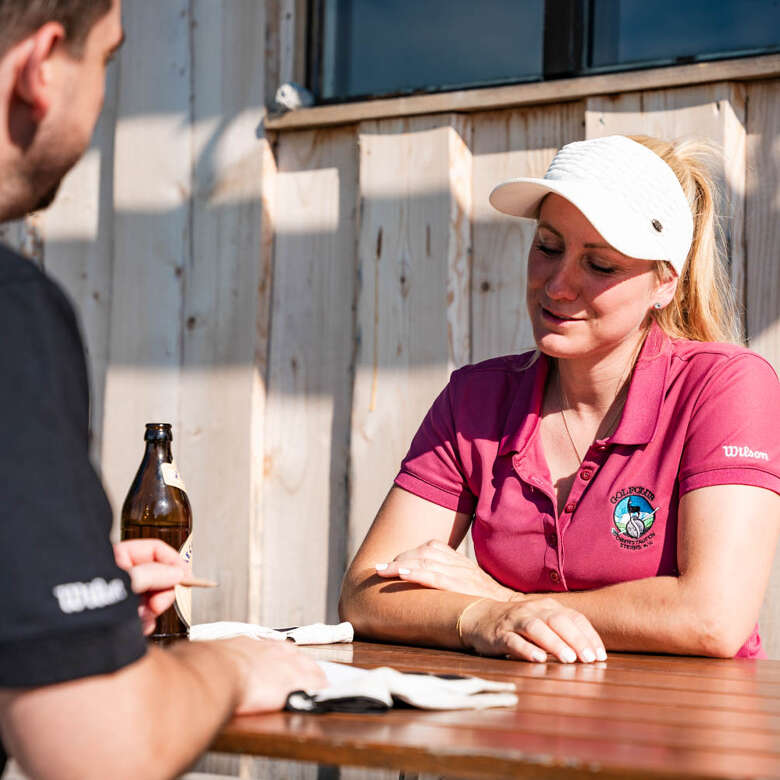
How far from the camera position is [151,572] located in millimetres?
1542

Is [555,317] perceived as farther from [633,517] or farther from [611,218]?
[633,517]

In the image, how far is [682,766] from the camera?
106cm

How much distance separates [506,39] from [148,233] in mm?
1350

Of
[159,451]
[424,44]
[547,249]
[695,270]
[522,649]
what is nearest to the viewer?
[522,649]

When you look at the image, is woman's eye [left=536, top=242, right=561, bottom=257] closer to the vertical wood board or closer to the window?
the window

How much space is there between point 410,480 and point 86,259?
198 cm

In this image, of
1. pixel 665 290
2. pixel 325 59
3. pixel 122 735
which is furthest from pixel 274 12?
pixel 122 735

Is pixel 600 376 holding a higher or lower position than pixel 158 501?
higher

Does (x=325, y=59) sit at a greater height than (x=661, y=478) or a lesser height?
greater

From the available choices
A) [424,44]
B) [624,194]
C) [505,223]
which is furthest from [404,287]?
[624,194]

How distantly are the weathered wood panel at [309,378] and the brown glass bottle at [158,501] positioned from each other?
138 cm

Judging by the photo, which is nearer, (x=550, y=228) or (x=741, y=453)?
(x=741, y=453)

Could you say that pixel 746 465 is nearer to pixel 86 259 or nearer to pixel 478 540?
pixel 478 540

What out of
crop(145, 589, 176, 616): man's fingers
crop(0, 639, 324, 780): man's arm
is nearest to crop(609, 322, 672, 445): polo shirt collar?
crop(145, 589, 176, 616): man's fingers
